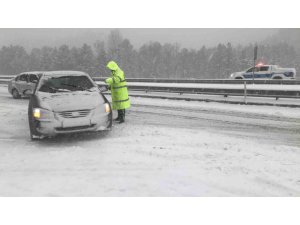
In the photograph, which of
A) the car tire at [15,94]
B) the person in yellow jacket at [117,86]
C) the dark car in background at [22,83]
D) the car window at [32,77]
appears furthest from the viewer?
the car tire at [15,94]

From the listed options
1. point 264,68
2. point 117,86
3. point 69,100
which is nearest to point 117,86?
point 117,86

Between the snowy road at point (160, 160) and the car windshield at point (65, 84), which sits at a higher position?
the car windshield at point (65, 84)

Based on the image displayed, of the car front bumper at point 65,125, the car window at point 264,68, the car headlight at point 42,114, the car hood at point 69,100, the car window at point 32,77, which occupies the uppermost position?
the car window at point 264,68

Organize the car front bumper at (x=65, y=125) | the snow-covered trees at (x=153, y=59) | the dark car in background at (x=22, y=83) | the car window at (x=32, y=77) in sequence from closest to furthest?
the car front bumper at (x=65, y=125)
the car window at (x=32, y=77)
the dark car in background at (x=22, y=83)
the snow-covered trees at (x=153, y=59)

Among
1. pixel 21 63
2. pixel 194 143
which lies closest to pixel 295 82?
pixel 194 143

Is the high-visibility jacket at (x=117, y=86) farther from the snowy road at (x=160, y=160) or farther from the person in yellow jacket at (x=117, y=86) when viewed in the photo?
the snowy road at (x=160, y=160)

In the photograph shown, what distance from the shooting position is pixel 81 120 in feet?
24.8

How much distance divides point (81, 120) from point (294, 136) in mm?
5394

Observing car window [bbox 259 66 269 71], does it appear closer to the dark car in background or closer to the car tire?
the dark car in background

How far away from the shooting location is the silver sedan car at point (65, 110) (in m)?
7.48

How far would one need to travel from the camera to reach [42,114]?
7.54 metres

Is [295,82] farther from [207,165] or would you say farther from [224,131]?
Result: [207,165]

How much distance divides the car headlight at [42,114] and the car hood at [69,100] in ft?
0.32

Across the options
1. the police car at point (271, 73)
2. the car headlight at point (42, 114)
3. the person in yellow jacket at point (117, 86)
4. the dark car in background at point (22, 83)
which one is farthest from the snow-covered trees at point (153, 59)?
the car headlight at point (42, 114)
